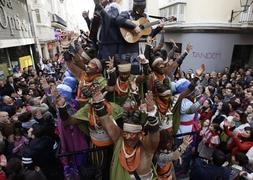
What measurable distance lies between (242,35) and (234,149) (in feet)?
33.8

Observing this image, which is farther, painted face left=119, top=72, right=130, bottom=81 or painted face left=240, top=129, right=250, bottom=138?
painted face left=240, top=129, right=250, bottom=138

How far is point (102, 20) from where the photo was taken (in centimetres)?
314

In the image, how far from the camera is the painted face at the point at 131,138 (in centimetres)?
210

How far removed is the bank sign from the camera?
417 inches

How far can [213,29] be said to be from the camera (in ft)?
37.4

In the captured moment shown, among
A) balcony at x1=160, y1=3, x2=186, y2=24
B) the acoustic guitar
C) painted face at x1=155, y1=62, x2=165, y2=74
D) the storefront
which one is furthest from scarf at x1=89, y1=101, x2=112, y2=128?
balcony at x1=160, y1=3, x2=186, y2=24

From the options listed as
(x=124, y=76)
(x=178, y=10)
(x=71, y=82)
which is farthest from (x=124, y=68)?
(x=178, y=10)

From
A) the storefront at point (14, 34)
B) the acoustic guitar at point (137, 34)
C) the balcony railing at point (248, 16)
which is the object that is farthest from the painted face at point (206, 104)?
the storefront at point (14, 34)

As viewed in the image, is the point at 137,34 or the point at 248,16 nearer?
the point at 137,34

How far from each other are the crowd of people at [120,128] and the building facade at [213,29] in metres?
8.16

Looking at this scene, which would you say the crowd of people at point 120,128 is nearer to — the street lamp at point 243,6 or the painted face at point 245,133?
the painted face at point 245,133

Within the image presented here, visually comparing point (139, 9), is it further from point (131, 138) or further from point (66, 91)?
point (131, 138)

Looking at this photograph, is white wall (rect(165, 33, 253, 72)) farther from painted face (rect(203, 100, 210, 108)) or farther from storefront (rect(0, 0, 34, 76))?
storefront (rect(0, 0, 34, 76))

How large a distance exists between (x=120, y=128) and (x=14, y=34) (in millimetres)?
11855
